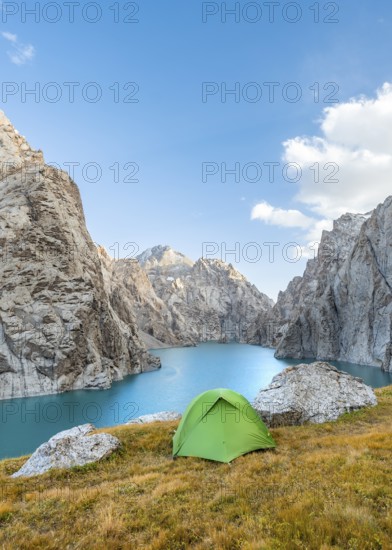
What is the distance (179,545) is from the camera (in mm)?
6500

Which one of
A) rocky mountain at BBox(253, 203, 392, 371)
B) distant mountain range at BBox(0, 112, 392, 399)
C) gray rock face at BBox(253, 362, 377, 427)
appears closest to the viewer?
gray rock face at BBox(253, 362, 377, 427)

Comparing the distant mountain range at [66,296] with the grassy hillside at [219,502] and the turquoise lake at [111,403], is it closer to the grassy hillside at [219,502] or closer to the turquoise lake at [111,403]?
the turquoise lake at [111,403]

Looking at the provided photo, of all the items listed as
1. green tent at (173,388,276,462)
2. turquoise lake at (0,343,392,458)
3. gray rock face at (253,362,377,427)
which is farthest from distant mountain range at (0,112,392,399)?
green tent at (173,388,276,462)

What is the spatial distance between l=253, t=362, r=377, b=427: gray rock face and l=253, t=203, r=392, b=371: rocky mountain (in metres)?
81.8

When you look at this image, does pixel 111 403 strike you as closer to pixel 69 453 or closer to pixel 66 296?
pixel 66 296

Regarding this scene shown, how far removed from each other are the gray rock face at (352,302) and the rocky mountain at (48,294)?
81799mm

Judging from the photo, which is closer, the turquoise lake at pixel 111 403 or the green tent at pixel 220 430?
the green tent at pixel 220 430

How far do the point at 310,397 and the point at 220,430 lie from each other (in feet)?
26.0

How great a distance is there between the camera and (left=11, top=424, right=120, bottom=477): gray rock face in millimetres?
13430

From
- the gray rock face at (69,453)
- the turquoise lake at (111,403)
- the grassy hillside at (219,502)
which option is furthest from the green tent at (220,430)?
the turquoise lake at (111,403)

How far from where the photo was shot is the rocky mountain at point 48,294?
237 ft

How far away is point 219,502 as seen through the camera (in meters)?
8.40

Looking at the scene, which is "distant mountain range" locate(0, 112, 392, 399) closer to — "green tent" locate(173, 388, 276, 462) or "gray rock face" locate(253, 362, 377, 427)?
"gray rock face" locate(253, 362, 377, 427)

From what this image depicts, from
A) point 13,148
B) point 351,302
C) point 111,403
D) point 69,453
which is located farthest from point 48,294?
point 351,302
